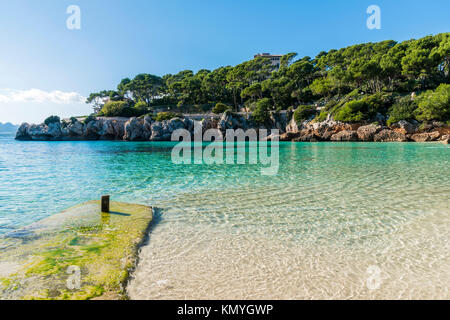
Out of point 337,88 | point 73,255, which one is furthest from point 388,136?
point 73,255

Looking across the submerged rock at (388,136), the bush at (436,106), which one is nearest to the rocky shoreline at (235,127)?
the submerged rock at (388,136)

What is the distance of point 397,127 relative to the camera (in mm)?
40812

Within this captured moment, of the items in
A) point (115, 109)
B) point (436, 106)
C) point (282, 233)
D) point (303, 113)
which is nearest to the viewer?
point (282, 233)

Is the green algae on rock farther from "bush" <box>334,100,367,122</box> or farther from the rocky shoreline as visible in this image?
"bush" <box>334,100,367,122</box>

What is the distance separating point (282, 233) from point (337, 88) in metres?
63.1

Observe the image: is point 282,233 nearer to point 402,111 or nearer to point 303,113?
point 402,111

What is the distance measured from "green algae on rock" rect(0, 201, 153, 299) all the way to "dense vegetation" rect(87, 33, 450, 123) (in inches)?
1817

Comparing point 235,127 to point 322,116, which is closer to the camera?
point 322,116

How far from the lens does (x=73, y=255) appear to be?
464 cm

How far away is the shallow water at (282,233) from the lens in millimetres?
3648

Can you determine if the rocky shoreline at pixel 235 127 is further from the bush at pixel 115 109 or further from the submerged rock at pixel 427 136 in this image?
the bush at pixel 115 109
